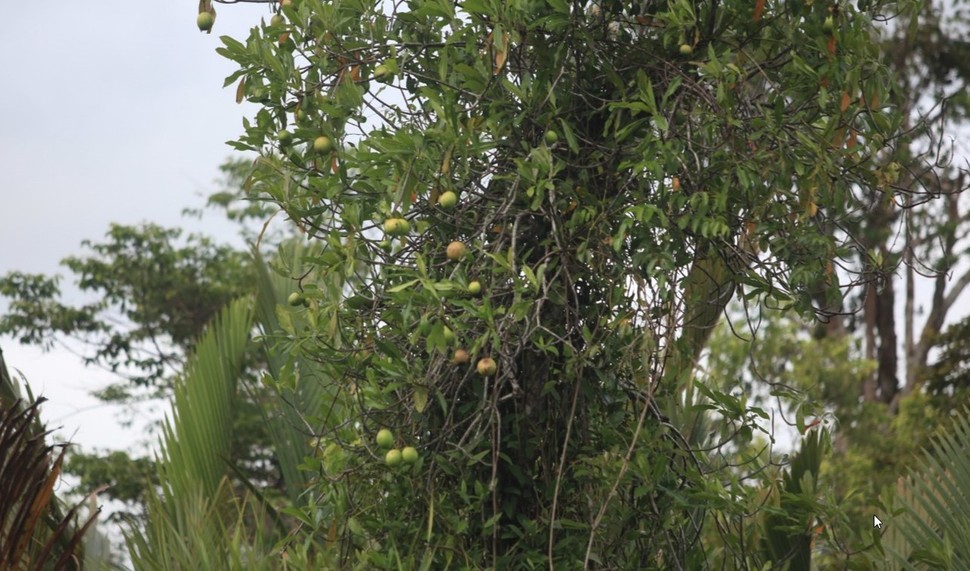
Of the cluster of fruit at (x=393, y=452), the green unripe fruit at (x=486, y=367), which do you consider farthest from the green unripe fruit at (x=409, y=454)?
the green unripe fruit at (x=486, y=367)

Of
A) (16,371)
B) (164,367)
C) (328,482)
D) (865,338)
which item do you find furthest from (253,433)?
(328,482)

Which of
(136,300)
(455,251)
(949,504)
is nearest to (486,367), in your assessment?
(455,251)

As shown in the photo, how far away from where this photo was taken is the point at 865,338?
1329 centimetres

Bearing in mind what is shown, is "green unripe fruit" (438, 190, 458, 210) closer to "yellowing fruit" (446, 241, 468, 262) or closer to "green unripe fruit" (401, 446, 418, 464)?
"yellowing fruit" (446, 241, 468, 262)

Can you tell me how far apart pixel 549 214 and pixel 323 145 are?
1.53ft

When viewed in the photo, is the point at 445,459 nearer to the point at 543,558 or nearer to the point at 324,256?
the point at 543,558

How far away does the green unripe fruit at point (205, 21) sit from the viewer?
2.44 meters

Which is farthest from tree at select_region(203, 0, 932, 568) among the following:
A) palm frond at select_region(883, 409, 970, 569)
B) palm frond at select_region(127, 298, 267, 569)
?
palm frond at select_region(127, 298, 267, 569)

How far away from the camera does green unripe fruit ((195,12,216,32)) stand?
244 centimetres

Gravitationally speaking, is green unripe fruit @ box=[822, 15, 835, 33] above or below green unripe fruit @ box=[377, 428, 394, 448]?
above

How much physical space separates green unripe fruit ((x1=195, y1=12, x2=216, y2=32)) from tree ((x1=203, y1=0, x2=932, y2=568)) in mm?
130

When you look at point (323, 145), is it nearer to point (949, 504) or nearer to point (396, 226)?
point (396, 226)

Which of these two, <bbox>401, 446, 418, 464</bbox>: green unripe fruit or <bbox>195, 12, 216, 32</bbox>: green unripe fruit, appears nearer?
<bbox>401, 446, 418, 464</bbox>: green unripe fruit

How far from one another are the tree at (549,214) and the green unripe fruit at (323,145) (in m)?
0.01
